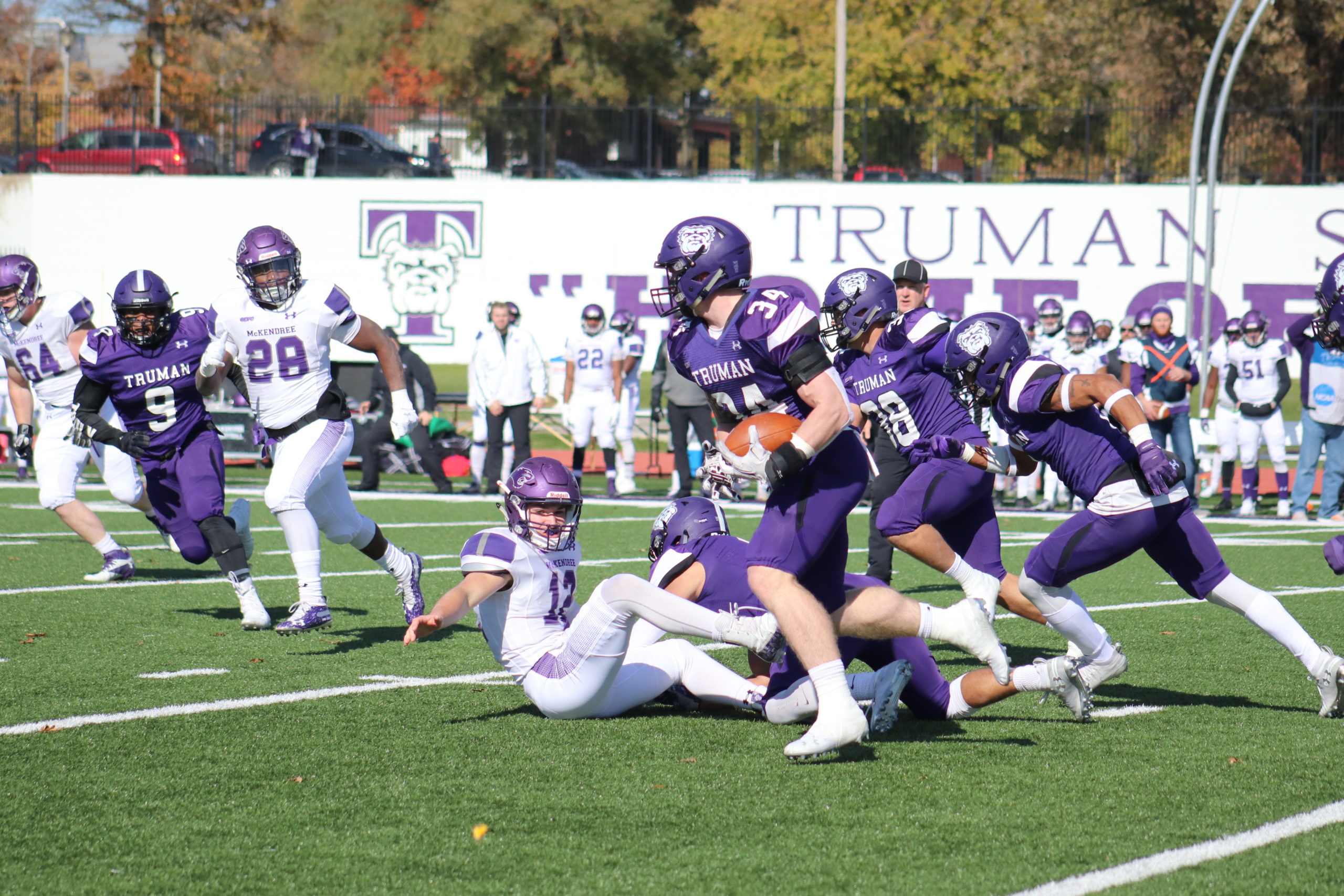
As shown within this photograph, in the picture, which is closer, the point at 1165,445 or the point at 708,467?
the point at 708,467

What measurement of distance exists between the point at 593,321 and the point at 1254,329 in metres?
7.01

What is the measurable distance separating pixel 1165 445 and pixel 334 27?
137 ft

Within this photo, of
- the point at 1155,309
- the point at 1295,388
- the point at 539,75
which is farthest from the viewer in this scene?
the point at 539,75

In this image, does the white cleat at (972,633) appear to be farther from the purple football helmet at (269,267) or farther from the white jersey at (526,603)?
the purple football helmet at (269,267)

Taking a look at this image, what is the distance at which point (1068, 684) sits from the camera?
17.6 ft

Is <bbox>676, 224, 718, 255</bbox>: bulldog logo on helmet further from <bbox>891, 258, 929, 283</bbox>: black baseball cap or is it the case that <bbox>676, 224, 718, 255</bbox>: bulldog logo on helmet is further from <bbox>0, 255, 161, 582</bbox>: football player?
<bbox>0, 255, 161, 582</bbox>: football player

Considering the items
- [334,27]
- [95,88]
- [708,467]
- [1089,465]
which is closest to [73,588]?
[708,467]

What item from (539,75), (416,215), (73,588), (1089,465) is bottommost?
(73,588)

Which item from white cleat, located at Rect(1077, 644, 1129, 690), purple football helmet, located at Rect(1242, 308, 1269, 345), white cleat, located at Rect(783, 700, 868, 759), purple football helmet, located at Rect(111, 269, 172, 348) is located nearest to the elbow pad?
white cleat, located at Rect(783, 700, 868, 759)

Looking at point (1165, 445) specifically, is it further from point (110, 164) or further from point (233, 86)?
point (233, 86)

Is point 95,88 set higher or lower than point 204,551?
higher

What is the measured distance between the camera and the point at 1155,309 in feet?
49.1

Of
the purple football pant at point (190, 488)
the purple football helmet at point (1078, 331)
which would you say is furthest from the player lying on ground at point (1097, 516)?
the purple football helmet at point (1078, 331)

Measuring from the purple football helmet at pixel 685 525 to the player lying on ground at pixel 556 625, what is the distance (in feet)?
1.09
